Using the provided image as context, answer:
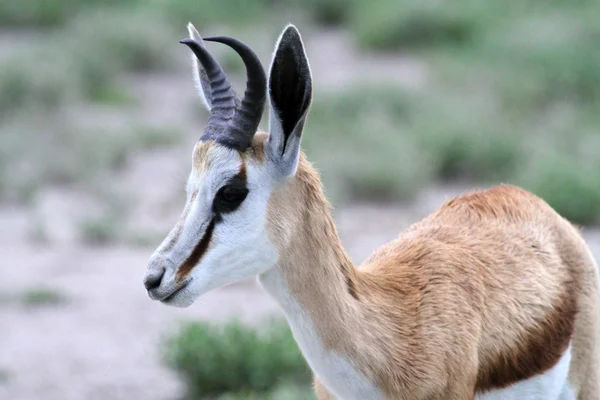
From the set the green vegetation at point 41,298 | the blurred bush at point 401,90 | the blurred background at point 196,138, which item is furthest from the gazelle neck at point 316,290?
the blurred bush at point 401,90

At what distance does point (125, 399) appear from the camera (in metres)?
8.19

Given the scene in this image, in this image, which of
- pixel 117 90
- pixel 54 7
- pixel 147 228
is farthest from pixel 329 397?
pixel 54 7

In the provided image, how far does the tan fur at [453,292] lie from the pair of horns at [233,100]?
275mm

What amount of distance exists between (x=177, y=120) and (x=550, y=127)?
5.28 m

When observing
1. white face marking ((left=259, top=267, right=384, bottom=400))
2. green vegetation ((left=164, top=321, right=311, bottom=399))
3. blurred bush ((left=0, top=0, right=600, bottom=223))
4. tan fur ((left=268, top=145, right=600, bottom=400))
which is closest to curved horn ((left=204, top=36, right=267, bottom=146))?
tan fur ((left=268, top=145, right=600, bottom=400))

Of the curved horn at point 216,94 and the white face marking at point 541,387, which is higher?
the curved horn at point 216,94

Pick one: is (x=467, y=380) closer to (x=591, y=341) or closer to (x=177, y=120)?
(x=591, y=341)

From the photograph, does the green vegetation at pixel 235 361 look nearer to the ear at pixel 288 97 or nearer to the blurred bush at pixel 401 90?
the ear at pixel 288 97

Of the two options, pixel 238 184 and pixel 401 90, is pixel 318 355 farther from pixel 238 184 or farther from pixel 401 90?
pixel 401 90

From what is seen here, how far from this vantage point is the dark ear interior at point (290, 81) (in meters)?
4.10

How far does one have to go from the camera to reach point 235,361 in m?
8.05

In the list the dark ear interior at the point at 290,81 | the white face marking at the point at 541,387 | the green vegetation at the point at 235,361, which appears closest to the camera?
the dark ear interior at the point at 290,81

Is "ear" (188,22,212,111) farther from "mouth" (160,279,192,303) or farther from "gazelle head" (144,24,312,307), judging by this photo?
"mouth" (160,279,192,303)

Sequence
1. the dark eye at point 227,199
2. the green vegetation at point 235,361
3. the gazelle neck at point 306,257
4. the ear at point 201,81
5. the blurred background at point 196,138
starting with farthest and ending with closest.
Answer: the blurred background at point 196,138 → the green vegetation at point 235,361 → the ear at point 201,81 → the gazelle neck at point 306,257 → the dark eye at point 227,199
